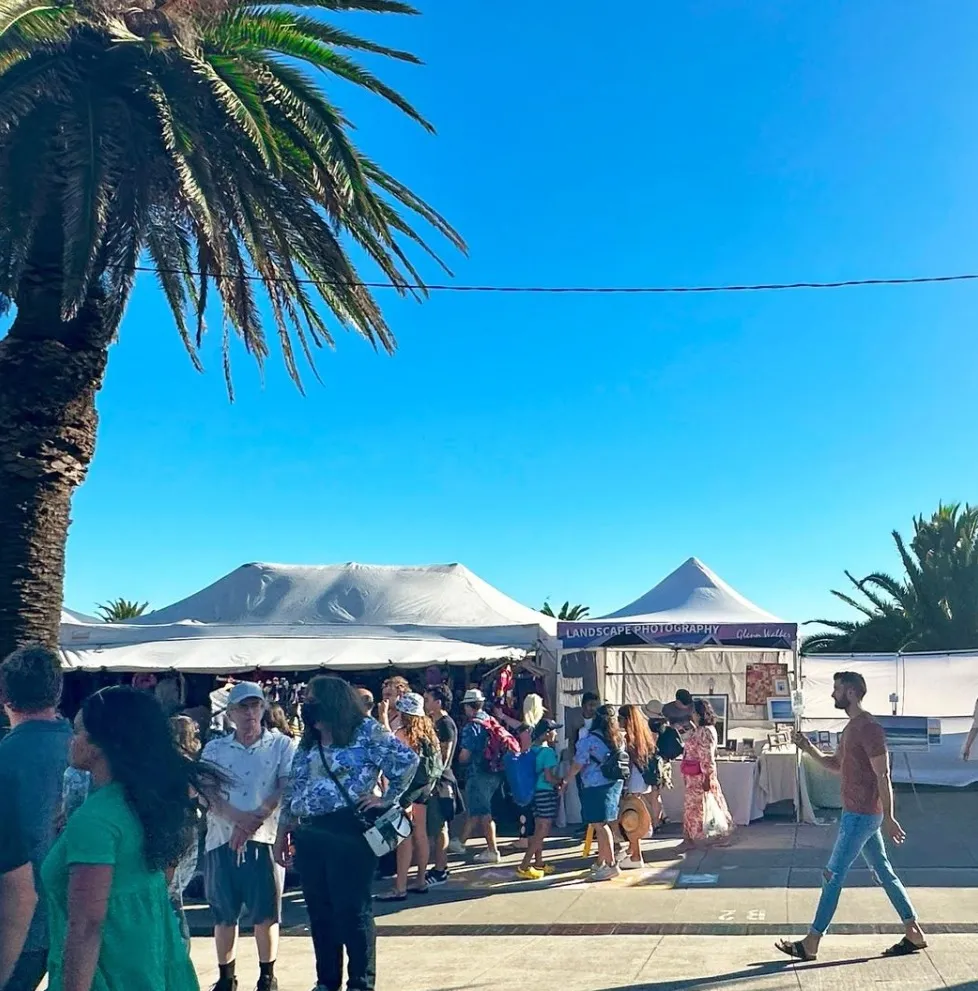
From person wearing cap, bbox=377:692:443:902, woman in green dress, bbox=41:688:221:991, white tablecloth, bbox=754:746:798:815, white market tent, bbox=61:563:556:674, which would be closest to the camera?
woman in green dress, bbox=41:688:221:991

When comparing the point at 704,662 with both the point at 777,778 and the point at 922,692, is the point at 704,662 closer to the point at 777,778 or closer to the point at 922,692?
the point at 922,692

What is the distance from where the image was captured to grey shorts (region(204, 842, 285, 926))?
5633 mm

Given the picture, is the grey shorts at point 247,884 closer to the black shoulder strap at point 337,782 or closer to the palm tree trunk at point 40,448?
the black shoulder strap at point 337,782

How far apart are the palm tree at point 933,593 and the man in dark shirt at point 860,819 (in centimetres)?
2073

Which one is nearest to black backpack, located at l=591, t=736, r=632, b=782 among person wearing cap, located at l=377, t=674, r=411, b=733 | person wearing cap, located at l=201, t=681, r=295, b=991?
person wearing cap, located at l=377, t=674, r=411, b=733

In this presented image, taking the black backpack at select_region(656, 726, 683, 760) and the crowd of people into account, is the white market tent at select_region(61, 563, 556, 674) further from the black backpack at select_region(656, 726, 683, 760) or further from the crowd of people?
the crowd of people

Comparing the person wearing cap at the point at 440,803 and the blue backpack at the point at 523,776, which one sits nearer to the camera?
the person wearing cap at the point at 440,803

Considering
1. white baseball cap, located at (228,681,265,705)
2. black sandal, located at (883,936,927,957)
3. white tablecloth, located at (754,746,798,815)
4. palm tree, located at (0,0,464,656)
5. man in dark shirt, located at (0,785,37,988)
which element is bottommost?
black sandal, located at (883,936,927,957)

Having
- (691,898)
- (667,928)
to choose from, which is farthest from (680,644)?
(667,928)

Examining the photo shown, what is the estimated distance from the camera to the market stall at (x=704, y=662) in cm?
1285

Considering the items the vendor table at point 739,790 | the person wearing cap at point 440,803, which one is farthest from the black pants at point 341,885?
the vendor table at point 739,790

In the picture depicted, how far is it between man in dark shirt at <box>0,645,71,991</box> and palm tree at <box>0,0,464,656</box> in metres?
4.52

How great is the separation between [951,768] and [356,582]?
9267mm

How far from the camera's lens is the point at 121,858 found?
2.89 metres
